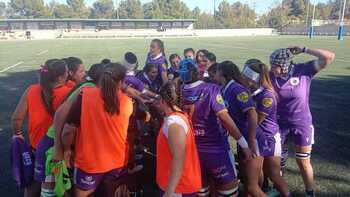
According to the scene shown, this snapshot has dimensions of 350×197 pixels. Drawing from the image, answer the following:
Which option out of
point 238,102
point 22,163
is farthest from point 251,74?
point 22,163

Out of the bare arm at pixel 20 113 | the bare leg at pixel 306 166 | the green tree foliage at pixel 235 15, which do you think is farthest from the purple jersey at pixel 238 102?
the green tree foliage at pixel 235 15

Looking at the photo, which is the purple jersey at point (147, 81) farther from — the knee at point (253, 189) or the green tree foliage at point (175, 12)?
the green tree foliage at point (175, 12)

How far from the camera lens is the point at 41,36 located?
6819 cm

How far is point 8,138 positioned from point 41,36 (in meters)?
66.1

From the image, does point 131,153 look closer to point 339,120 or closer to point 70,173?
point 70,173

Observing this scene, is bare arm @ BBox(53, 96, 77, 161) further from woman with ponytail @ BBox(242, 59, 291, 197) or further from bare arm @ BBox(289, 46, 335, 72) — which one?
bare arm @ BBox(289, 46, 335, 72)

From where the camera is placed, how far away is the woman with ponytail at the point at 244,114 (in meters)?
3.51

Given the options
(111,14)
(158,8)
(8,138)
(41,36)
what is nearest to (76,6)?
(111,14)

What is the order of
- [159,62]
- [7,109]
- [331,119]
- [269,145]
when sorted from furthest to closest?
1. [7,109]
2. [331,119]
3. [159,62]
4. [269,145]

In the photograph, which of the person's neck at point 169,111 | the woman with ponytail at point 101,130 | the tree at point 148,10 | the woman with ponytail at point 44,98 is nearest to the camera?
the person's neck at point 169,111

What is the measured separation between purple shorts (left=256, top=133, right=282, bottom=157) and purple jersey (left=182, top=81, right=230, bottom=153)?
66cm

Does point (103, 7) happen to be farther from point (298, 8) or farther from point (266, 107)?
point (266, 107)

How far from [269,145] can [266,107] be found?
0.44 meters

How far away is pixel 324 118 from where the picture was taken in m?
8.70
